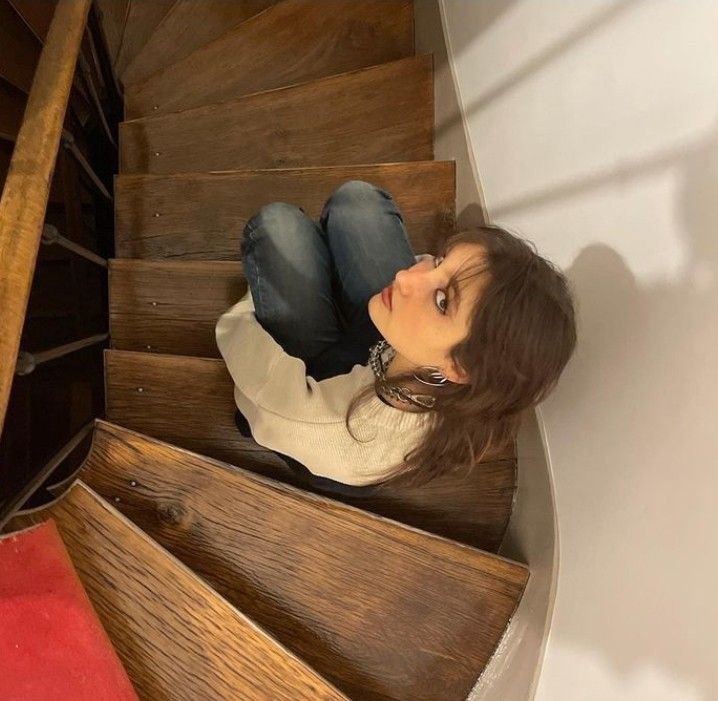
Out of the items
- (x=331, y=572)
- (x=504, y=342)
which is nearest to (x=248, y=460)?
(x=331, y=572)

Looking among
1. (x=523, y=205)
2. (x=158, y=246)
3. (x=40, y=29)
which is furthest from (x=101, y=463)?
(x=40, y=29)

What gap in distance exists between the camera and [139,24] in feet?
6.60

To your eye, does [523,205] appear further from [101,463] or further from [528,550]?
[101,463]

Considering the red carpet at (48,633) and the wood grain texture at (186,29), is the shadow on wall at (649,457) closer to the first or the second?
the red carpet at (48,633)

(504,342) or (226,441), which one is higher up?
(504,342)

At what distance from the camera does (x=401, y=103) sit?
164 cm

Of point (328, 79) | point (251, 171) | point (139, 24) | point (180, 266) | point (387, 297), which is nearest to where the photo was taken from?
point (387, 297)

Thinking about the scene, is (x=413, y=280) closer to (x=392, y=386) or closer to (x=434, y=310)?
(x=434, y=310)

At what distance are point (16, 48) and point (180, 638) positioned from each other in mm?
1743

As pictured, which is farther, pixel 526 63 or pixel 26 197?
pixel 526 63

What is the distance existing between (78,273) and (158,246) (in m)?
0.59

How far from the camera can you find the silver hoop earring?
0.86 m

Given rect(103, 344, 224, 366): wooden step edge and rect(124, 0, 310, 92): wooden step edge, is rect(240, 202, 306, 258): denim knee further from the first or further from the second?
rect(124, 0, 310, 92): wooden step edge

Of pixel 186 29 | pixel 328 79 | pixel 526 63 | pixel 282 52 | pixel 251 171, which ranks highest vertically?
pixel 186 29
